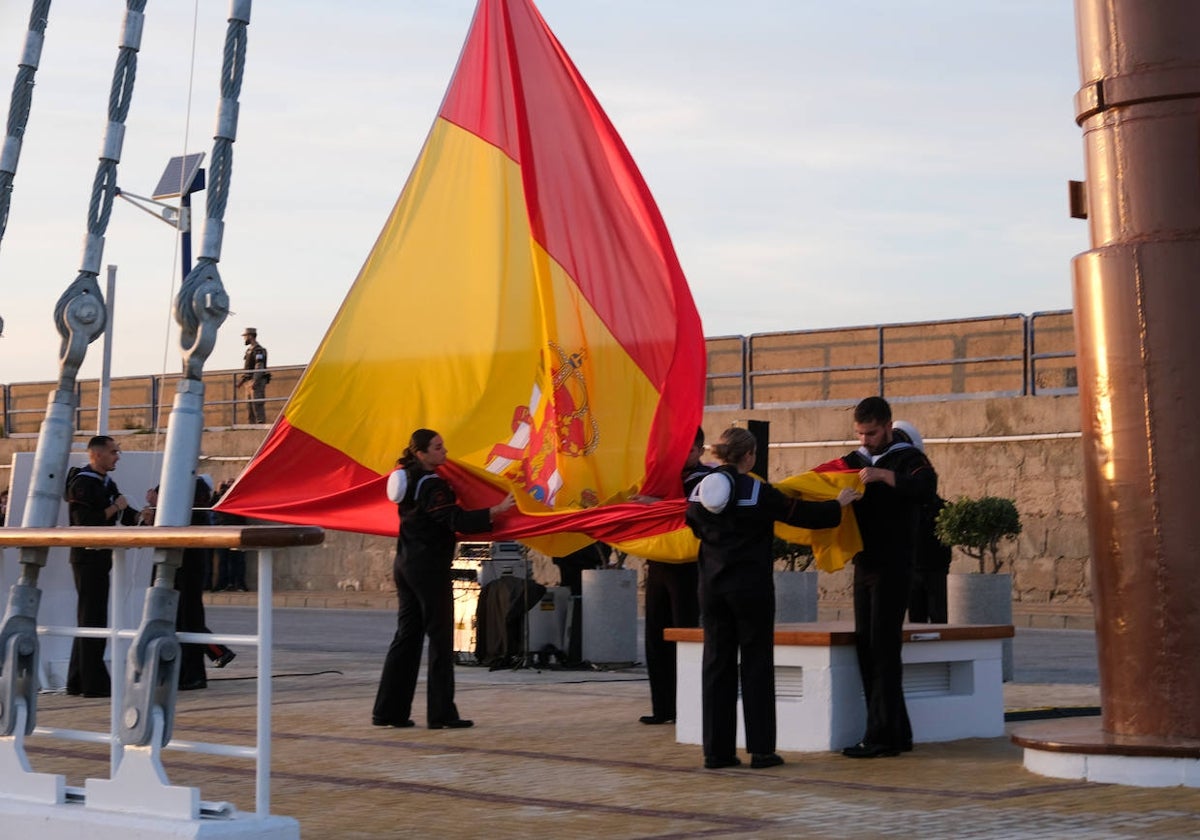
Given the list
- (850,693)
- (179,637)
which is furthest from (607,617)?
(179,637)

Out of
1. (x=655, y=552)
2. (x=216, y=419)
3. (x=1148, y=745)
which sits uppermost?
(x=216, y=419)

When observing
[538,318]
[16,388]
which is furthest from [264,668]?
[16,388]

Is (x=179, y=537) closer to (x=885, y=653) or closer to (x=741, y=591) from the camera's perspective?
(x=741, y=591)

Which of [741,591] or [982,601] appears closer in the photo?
[741,591]

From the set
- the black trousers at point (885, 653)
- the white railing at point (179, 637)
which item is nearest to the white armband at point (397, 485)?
the black trousers at point (885, 653)

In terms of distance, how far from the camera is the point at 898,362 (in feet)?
87.7

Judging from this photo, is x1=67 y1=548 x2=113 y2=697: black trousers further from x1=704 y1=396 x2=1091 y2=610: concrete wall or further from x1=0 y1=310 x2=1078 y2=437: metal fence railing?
x1=704 y1=396 x2=1091 y2=610: concrete wall

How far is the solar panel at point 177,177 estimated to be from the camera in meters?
23.8

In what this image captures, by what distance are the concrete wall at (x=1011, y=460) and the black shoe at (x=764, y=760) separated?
45.1ft

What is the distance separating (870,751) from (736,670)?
836 mm

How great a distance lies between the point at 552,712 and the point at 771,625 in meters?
3.30

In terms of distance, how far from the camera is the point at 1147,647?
898 centimetres

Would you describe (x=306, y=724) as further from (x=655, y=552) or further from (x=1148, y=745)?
(x=1148, y=745)

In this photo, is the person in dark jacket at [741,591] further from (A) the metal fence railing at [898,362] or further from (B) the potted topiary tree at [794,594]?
(A) the metal fence railing at [898,362]
